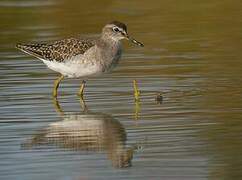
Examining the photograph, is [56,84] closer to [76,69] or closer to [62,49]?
[76,69]

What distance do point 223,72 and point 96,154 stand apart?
221 inches

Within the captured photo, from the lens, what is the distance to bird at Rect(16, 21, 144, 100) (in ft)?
55.5

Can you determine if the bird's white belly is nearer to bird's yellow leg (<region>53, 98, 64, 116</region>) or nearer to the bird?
the bird

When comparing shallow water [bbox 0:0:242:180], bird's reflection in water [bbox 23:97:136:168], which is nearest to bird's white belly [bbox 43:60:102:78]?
shallow water [bbox 0:0:242:180]

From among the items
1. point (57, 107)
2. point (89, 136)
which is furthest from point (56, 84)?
point (89, 136)

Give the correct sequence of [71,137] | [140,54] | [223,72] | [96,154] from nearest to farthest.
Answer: [96,154] < [71,137] < [223,72] < [140,54]

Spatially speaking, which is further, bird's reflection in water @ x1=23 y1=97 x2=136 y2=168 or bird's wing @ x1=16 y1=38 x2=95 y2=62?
bird's wing @ x1=16 y1=38 x2=95 y2=62

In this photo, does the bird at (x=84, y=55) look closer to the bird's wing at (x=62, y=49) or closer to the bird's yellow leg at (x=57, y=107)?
the bird's wing at (x=62, y=49)

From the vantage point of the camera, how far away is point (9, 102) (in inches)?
635

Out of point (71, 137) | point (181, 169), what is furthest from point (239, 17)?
point (181, 169)

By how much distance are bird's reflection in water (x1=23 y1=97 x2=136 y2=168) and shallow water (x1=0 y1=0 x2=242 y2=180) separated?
0.04 feet

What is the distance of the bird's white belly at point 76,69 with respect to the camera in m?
16.8

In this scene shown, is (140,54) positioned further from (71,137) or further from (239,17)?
(71,137)

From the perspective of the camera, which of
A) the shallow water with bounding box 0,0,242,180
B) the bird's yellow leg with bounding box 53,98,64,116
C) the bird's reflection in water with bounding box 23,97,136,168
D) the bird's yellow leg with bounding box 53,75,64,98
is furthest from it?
the bird's yellow leg with bounding box 53,75,64,98
